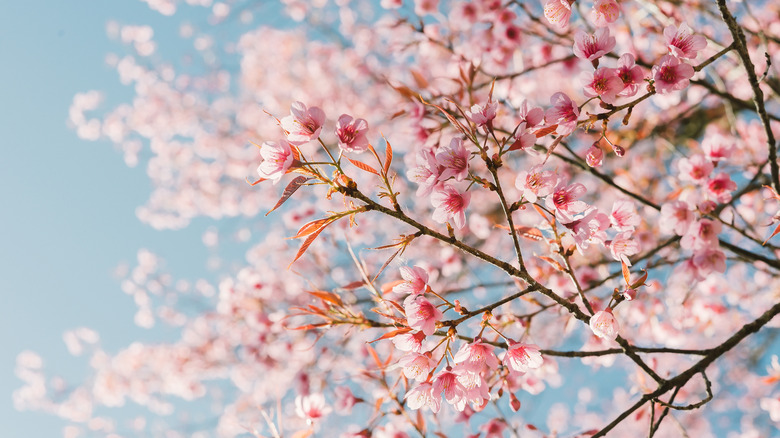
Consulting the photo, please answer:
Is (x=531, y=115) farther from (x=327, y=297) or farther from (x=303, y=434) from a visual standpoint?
(x=303, y=434)

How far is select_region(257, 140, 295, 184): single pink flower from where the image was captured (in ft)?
4.03

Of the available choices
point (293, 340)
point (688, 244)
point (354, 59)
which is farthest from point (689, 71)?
point (354, 59)

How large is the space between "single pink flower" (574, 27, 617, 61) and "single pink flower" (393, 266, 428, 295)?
0.82 metres

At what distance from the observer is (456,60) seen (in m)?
2.65

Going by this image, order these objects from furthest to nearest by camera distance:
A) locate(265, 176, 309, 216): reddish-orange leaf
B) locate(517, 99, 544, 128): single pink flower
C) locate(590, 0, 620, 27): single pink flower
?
locate(590, 0, 620, 27): single pink flower, locate(517, 99, 544, 128): single pink flower, locate(265, 176, 309, 216): reddish-orange leaf

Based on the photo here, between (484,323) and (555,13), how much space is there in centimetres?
109

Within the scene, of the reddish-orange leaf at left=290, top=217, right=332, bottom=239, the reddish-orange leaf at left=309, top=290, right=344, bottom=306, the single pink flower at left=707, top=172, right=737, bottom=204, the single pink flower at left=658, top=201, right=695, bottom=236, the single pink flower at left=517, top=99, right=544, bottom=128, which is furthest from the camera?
the single pink flower at left=707, top=172, right=737, bottom=204

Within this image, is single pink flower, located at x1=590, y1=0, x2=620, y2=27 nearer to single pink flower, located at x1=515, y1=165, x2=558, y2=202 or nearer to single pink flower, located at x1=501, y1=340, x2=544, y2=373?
single pink flower, located at x1=515, y1=165, x2=558, y2=202

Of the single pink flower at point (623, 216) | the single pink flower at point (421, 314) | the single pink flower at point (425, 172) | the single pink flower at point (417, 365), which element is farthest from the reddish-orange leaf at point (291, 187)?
the single pink flower at point (623, 216)

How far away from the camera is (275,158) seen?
124 centimetres

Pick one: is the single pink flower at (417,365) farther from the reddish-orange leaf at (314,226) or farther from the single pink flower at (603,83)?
the single pink flower at (603,83)

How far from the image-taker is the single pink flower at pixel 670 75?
1.35m

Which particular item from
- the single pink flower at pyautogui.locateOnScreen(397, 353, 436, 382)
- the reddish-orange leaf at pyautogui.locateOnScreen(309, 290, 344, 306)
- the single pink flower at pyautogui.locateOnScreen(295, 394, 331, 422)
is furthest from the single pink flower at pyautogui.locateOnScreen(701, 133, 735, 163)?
the single pink flower at pyautogui.locateOnScreen(295, 394, 331, 422)

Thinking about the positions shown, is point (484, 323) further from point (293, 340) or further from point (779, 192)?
point (293, 340)
